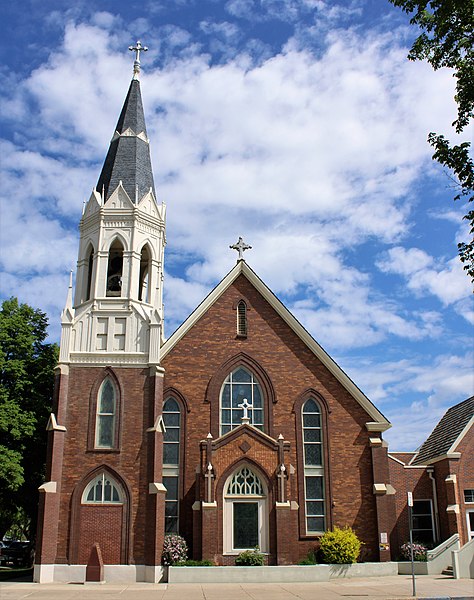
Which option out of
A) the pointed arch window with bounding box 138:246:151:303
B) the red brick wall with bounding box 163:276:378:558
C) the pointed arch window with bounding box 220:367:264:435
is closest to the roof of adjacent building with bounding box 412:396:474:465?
the red brick wall with bounding box 163:276:378:558

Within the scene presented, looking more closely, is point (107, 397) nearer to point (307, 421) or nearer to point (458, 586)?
point (307, 421)

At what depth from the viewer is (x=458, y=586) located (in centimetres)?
2134

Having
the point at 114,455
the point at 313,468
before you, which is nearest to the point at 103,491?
the point at 114,455

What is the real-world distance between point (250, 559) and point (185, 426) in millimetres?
6107

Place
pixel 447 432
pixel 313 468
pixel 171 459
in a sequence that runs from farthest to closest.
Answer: pixel 447 432 < pixel 313 468 < pixel 171 459

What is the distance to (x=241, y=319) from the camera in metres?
30.1

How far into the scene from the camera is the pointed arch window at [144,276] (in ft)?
100

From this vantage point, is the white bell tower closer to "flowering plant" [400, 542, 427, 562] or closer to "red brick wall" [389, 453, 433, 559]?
"red brick wall" [389, 453, 433, 559]

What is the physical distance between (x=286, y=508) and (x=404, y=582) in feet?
16.1

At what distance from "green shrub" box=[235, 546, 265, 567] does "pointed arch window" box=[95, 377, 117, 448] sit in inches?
253

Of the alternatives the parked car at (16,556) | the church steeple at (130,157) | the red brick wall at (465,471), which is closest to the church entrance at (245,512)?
the red brick wall at (465,471)

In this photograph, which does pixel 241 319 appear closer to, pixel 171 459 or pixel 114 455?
pixel 171 459

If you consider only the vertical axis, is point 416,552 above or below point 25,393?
below

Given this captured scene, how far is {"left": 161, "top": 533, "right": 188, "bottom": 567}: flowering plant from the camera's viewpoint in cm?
2473
